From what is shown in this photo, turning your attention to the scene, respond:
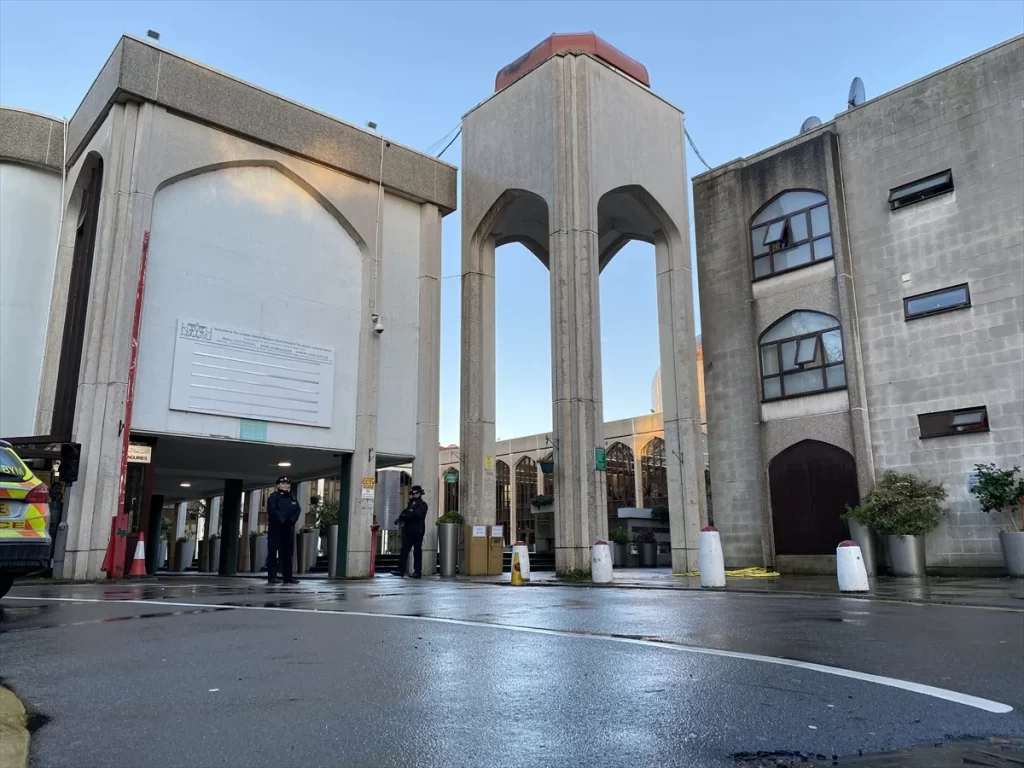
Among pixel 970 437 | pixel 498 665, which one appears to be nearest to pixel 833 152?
pixel 970 437

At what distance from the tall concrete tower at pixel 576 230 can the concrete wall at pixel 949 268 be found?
506 cm

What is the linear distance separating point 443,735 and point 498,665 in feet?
5.09

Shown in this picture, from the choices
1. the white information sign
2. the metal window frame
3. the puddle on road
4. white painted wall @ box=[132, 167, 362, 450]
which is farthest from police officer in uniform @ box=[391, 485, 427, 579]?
the puddle on road

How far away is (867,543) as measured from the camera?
17.7 metres

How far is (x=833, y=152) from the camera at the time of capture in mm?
20781

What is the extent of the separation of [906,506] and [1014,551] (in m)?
2.20

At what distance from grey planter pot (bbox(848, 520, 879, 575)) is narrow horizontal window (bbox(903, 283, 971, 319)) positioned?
5.32m

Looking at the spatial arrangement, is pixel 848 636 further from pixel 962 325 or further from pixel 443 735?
pixel 962 325

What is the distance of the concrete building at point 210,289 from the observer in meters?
16.5

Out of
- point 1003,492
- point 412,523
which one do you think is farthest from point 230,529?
point 1003,492

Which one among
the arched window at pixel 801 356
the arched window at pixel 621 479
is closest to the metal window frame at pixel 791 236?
the arched window at pixel 801 356

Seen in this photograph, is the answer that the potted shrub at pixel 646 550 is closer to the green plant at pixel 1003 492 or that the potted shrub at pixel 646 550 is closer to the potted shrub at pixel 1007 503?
the potted shrub at pixel 1007 503

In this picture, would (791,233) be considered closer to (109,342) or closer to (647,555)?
(647,555)

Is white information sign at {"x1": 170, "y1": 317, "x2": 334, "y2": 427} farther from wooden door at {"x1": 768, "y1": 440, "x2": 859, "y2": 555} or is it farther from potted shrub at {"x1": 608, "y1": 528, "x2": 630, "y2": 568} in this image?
potted shrub at {"x1": 608, "y1": 528, "x2": 630, "y2": 568}
